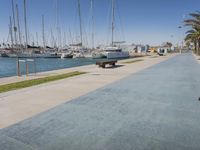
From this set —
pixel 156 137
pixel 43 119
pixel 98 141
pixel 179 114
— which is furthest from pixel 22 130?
pixel 179 114

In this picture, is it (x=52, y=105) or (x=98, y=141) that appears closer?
(x=98, y=141)

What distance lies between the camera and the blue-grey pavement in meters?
4.01

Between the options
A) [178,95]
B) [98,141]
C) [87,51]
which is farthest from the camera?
[87,51]

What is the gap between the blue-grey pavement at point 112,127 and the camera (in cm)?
401

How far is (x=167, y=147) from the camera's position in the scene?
3.87 meters

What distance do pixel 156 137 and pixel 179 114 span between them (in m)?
1.76

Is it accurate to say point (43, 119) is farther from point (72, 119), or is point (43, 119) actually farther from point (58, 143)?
point (58, 143)

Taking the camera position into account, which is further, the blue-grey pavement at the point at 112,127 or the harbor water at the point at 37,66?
the harbor water at the point at 37,66

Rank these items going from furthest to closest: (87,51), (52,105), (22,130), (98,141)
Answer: (87,51)
(52,105)
(22,130)
(98,141)

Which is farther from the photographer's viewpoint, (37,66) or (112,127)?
(37,66)

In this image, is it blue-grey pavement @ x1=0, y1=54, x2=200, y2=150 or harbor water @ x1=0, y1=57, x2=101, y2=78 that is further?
harbor water @ x1=0, y1=57, x2=101, y2=78

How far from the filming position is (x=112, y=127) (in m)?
4.84

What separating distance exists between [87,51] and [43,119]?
67.8 metres

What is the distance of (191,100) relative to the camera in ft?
23.7
